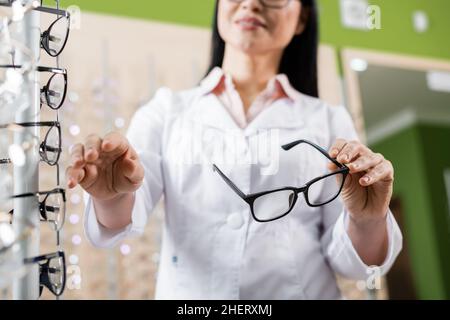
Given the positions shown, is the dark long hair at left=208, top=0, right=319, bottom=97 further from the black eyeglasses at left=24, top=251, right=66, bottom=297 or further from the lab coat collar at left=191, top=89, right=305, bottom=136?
the black eyeglasses at left=24, top=251, right=66, bottom=297

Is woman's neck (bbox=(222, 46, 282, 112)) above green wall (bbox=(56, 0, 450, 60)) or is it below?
below

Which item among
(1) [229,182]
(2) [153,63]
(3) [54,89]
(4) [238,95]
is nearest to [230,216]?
(1) [229,182]

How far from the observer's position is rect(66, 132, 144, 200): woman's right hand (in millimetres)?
469

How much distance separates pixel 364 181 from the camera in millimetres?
551

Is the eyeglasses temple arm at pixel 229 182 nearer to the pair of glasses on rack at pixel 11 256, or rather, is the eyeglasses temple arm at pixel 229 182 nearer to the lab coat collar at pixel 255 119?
the lab coat collar at pixel 255 119

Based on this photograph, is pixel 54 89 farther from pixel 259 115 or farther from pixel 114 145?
pixel 259 115

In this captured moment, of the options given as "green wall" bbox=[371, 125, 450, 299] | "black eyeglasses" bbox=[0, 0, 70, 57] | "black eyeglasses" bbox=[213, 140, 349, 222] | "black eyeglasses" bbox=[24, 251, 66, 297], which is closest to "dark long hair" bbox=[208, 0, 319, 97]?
"black eyeglasses" bbox=[213, 140, 349, 222]

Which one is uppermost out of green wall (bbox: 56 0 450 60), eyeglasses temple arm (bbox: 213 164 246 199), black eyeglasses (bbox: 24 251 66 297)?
green wall (bbox: 56 0 450 60)

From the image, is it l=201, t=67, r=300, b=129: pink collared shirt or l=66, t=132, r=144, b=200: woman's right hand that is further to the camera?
l=201, t=67, r=300, b=129: pink collared shirt

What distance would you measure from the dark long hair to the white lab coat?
0.28 ft

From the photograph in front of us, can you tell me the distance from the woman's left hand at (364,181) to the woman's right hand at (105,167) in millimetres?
221

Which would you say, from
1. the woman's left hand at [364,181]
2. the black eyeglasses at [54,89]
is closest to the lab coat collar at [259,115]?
the woman's left hand at [364,181]

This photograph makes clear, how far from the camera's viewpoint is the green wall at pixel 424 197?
2824 millimetres
